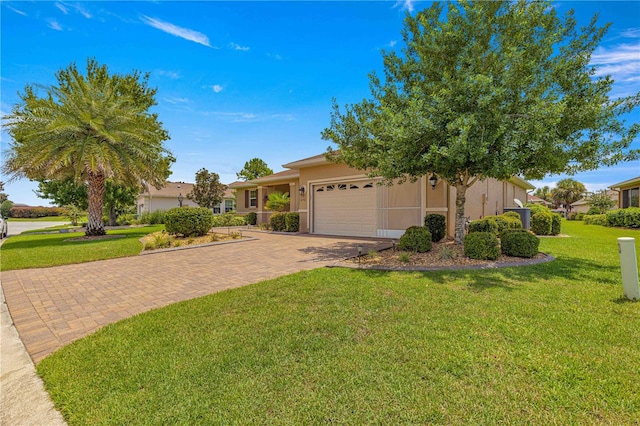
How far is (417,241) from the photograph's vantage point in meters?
8.08

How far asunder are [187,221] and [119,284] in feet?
21.6

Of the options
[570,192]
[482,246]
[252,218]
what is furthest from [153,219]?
[570,192]

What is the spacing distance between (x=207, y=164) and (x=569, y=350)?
27.6m

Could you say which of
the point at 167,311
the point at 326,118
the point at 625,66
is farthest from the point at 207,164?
the point at 625,66

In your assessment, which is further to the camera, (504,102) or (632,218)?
(632,218)

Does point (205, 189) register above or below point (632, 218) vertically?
above

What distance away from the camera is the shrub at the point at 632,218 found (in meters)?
18.0

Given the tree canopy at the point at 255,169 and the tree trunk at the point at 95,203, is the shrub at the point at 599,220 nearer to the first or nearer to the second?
the tree trunk at the point at 95,203

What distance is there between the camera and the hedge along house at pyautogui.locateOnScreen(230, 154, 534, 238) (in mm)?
11375

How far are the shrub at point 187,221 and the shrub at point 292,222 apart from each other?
197 inches

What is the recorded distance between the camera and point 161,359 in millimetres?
2855

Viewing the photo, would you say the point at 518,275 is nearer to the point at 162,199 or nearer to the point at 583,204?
the point at 162,199

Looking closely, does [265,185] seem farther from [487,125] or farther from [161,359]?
[161,359]

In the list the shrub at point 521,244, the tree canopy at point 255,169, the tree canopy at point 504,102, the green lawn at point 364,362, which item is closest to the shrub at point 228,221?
the tree canopy at point 504,102
